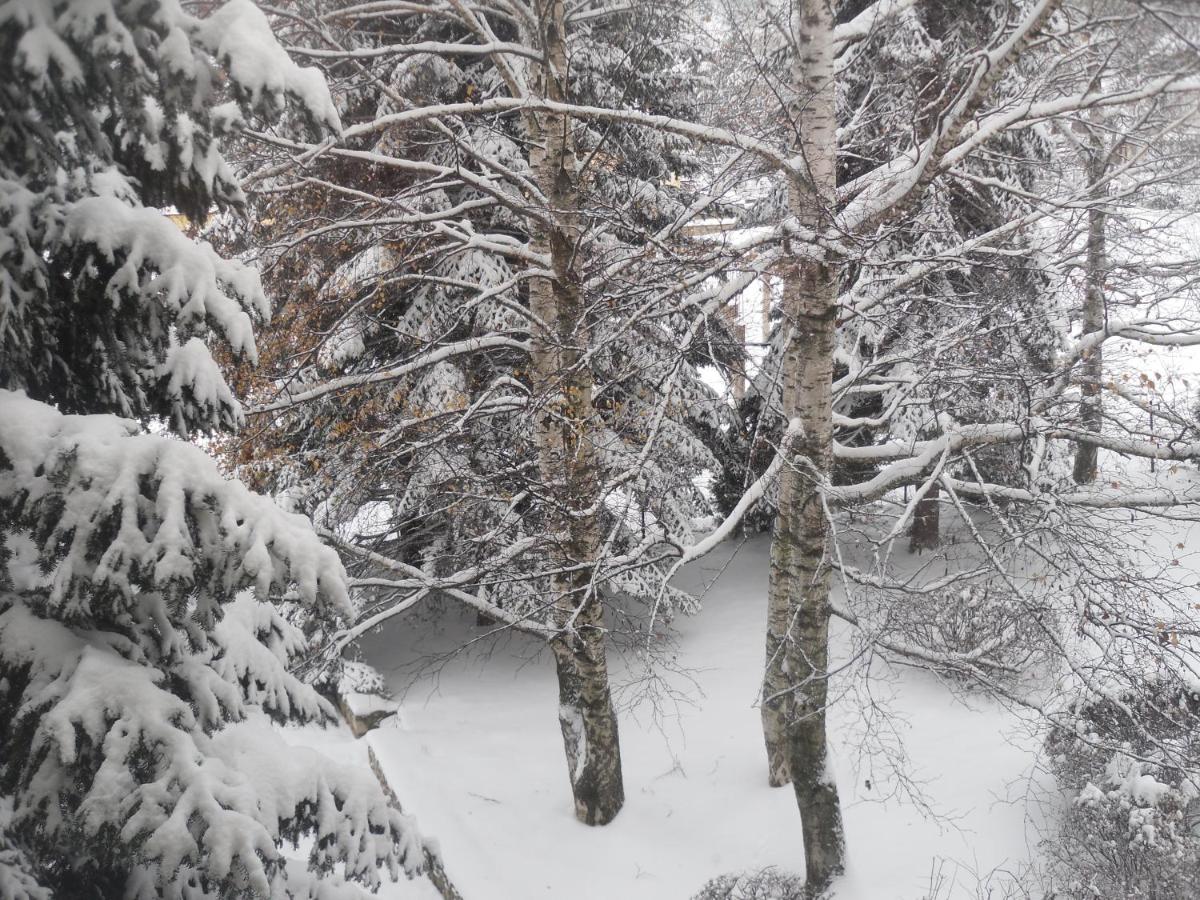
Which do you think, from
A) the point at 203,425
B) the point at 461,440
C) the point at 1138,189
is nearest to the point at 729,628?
the point at 461,440

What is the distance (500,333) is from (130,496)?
213 inches

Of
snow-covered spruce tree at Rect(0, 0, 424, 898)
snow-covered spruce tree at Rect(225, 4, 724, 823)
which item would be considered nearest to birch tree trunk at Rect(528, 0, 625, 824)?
snow-covered spruce tree at Rect(225, 4, 724, 823)

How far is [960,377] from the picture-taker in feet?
17.7

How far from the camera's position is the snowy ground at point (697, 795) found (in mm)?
6551

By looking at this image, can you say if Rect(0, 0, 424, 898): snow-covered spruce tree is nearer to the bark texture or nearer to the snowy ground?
the snowy ground

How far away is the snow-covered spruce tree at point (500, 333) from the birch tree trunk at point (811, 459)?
33.4 inches

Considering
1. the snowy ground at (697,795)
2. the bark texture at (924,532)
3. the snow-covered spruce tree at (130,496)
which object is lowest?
the snowy ground at (697,795)

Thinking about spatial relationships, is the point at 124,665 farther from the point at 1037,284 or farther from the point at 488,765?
the point at 1037,284

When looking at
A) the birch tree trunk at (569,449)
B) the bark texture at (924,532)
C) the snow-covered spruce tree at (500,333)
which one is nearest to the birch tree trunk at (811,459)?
the snow-covered spruce tree at (500,333)

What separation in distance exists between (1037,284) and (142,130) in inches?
296

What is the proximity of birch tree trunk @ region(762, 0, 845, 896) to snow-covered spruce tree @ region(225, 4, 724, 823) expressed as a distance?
0.85m

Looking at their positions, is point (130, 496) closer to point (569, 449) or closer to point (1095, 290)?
point (569, 449)

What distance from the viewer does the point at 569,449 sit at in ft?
21.2

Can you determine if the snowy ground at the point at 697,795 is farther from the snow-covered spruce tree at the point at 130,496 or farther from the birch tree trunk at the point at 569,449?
the snow-covered spruce tree at the point at 130,496
